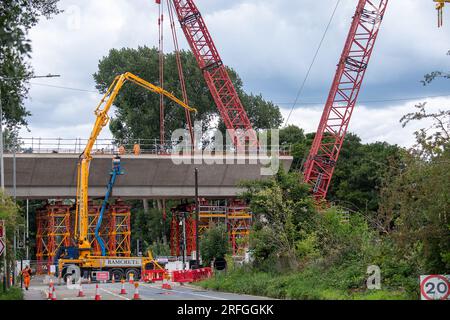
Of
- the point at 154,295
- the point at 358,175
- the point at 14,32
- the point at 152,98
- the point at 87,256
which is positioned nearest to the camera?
the point at 14,32

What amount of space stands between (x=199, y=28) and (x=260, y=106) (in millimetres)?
27432

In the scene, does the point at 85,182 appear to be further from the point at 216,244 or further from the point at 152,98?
the point at 152,98


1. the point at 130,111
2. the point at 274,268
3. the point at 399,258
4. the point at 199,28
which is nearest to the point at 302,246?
the point at 274,268

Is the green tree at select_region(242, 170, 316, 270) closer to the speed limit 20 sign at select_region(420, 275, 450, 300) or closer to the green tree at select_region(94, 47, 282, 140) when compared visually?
the speed limit 20 sign at select_region(420, 275, 450, 300)

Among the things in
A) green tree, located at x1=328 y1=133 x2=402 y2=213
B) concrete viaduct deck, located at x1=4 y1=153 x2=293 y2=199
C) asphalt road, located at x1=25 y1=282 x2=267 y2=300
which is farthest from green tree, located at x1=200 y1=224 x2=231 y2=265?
green tree, located at x1=328 y1=133 x2=402 y2=213

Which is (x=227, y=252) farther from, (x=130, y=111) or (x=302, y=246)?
(x=130, y=111)

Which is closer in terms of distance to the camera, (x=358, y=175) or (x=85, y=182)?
(x=85, y=182)

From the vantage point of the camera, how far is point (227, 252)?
56219 mm

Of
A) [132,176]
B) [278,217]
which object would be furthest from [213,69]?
[278,217]

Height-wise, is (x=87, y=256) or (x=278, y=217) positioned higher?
(x=278, y=217)

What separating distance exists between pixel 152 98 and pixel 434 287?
7685cm

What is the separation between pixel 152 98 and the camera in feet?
306

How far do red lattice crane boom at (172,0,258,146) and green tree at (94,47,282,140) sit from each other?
17.0 m

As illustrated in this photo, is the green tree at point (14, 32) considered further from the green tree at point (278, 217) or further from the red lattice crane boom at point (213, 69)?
the red lattice crane boom at point (213, 69)
